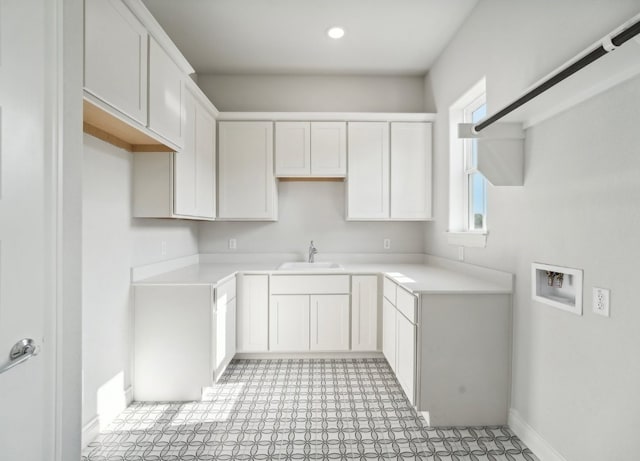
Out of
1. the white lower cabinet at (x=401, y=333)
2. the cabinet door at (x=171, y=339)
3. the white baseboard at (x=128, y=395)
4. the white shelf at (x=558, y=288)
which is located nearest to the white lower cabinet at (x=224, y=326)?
the cabinet door at (x=171, y=339)

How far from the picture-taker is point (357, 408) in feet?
7.69

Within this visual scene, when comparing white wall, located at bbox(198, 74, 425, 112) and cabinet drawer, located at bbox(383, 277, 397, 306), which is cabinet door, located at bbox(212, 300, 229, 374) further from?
white wall, located at bbox(198, 74, 425, 112)

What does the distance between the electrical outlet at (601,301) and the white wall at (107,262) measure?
8.21 ft

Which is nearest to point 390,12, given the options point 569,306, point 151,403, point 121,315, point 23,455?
point 569,306

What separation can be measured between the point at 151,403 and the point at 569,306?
2631 mm

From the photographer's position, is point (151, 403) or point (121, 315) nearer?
point (121, 315)

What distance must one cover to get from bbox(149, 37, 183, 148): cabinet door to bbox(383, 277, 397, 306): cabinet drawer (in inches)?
75.0

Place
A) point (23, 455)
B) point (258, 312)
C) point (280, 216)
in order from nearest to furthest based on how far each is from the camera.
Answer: point (23, 455) → point (258, 312) → point (280, 216)

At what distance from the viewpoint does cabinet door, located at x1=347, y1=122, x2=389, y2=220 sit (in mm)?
3396

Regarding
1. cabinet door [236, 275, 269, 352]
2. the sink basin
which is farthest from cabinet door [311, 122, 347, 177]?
cabinet door [236, 275, 269, 352]

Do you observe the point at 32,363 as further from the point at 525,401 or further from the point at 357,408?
the point at 525,401

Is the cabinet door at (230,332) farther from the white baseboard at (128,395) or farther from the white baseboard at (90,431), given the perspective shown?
the white baseboard at (90,431)

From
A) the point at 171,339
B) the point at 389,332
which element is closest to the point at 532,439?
the point at 389,332

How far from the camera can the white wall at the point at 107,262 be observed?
191 centimetres
